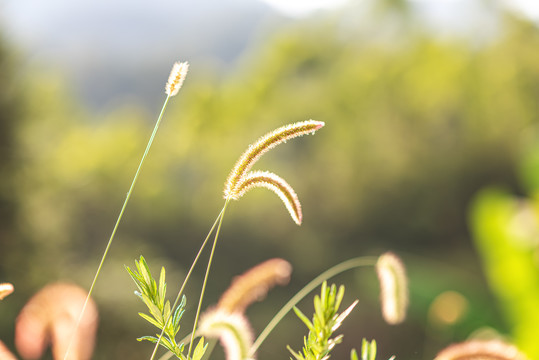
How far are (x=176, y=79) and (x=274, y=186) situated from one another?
0.14 m

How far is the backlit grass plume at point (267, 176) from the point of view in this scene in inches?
18.9

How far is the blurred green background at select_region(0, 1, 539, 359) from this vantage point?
4.24 meters

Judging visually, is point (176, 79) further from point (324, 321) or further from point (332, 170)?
point (332, 170)

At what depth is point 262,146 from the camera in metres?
0.50

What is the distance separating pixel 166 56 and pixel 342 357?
2658 cm

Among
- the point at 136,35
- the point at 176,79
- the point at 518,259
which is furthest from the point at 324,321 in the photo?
the point at 136,35

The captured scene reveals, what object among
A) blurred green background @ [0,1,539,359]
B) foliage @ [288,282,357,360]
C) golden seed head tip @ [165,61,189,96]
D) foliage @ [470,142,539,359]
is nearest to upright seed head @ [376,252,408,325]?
foliage @ [288,282,357,360]

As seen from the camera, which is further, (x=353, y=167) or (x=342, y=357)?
(x=353, y=167)

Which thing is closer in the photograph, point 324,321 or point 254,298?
point 324,321

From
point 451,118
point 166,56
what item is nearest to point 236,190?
point 451,118

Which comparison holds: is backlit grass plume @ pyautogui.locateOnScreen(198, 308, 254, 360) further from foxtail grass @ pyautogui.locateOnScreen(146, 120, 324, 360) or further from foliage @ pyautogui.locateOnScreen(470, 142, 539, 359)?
foliage @ pyautogui.locateOnScreen(470, 142, 539, 359)

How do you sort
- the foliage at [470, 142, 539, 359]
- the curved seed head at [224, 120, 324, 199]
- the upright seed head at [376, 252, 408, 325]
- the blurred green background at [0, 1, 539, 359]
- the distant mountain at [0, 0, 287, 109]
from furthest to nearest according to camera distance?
the distant mountain at [0, 0, 287, 109] < the blurred green background at [0, 1, 539, 359] < the foliage at [470, 142, 539, 359] < the upright seed head at [376, 252, 408, 325] < the curved seed head at [224, 120, 324, 199]

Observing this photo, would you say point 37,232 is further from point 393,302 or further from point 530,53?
point 530,53

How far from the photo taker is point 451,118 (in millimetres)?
9430
